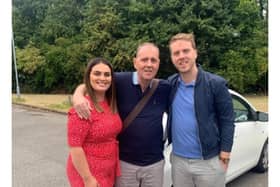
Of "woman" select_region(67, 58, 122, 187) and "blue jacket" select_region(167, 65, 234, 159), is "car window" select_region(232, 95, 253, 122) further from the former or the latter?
"woman" select_region(67, 58, 122, 187)

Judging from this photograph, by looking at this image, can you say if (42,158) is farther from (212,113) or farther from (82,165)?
(212,113)

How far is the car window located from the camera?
441 centimetres

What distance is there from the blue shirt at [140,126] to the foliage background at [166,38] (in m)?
17.2

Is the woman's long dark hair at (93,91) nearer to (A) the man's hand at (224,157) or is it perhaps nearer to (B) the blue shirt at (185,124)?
(B) the blue shirt at (185,124)

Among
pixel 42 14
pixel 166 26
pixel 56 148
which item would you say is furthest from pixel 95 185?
pixel 42 14

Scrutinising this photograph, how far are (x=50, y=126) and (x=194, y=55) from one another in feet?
27.8

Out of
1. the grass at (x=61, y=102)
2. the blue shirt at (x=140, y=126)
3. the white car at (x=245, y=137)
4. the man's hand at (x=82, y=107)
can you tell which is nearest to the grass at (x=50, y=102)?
the grass at (x=61, y=102)

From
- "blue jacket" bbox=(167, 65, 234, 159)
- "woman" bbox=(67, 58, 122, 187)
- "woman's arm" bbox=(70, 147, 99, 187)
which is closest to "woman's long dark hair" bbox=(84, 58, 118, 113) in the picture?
"woman" bbox=(67, 58, 122, 187)

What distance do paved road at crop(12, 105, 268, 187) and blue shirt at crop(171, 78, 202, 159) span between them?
7.97 ft

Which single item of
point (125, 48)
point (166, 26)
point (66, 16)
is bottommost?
point (125, 48)

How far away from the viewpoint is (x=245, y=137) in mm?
4387

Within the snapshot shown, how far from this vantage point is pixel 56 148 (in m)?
7.22

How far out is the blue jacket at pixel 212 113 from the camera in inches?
102

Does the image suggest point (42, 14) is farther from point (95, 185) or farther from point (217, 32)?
point (95, 185)
